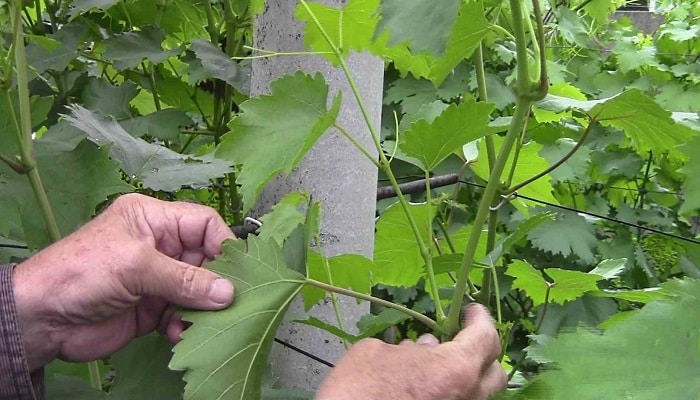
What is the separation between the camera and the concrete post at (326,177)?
76 cm

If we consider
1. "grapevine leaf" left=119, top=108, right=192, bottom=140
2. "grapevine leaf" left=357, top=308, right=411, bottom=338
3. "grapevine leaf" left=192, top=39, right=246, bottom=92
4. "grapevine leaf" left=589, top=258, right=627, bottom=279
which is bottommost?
"grapevine leaf" left=589, top=258, right=627, bottom=279

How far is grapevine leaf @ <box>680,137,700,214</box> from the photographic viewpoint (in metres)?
0.50

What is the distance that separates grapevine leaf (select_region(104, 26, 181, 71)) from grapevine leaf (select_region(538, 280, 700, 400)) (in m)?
0.80

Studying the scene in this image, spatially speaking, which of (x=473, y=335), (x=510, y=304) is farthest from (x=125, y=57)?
(x=510, y=304)

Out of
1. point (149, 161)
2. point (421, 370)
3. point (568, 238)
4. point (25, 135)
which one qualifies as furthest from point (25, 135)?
point (568, 238)

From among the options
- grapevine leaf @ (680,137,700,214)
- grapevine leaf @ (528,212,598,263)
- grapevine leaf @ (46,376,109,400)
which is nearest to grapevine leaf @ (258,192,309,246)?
grapevine leaf @ (46,376,109,400)

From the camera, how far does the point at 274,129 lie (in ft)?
1.84

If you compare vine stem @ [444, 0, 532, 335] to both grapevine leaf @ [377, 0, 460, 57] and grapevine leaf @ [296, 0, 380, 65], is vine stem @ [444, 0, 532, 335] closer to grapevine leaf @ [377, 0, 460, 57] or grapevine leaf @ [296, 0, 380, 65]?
grapevine leaf @ [377, 0, 460, 57]

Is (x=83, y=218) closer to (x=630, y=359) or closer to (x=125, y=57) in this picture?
(x=125, y=57)

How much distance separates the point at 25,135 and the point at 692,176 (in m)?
0.61

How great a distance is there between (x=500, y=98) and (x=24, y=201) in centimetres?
109

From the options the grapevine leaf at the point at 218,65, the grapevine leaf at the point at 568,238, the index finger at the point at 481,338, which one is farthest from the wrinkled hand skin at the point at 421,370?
the grapevine leaf at the point at 568,238

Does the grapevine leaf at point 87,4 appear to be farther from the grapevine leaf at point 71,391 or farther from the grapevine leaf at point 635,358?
the grapevine leaf at point 635,358

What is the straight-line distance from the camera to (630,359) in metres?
0.35
